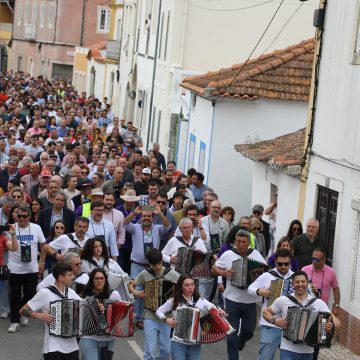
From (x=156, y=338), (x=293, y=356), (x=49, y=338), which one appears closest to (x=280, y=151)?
(x=156, y=338)

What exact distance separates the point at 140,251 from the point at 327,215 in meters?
3.03

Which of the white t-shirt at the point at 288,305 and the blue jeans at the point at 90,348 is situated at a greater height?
the white t-shirt at the point at 288,305

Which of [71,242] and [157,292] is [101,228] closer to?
[71,242]

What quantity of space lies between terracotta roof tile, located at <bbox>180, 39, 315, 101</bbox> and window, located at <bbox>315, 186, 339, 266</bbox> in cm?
805

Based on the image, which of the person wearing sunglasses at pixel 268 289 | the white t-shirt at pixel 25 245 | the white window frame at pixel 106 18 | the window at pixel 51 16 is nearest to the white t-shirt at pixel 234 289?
the person wearing sunglasses at pixel 268 289

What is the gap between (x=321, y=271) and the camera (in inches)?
583

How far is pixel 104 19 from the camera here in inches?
2785

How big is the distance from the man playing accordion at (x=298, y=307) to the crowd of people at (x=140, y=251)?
0.5 inches

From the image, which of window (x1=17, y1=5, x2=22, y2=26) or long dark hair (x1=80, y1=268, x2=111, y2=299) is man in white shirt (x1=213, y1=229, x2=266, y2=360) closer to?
long dark hair (x1=80, y1=268, x2=111, y2=299)

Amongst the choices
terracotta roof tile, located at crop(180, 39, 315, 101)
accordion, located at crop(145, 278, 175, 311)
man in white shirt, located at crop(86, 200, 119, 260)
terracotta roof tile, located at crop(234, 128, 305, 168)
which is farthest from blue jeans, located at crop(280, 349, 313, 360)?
terracotta roof tile, located at crop(180, 39, 315, 101)

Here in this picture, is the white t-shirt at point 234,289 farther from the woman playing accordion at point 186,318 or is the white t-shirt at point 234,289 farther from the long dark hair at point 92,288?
the long dark hair at point 92,288

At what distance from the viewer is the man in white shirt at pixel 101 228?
15797 mm

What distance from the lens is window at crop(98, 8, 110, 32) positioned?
70.2 m

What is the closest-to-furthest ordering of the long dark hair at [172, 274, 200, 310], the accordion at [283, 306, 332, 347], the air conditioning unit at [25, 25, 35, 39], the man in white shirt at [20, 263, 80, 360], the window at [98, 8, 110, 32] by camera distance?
the man in white shirt at [20, 263, 80, 360] → the accordion at [283, 306, 332, 347] → the long dark hair at [172, 274, 200, 310] → the window at [98, 8, 110, 32] → the air conditioning unit at [25, 25, 35, 39]
